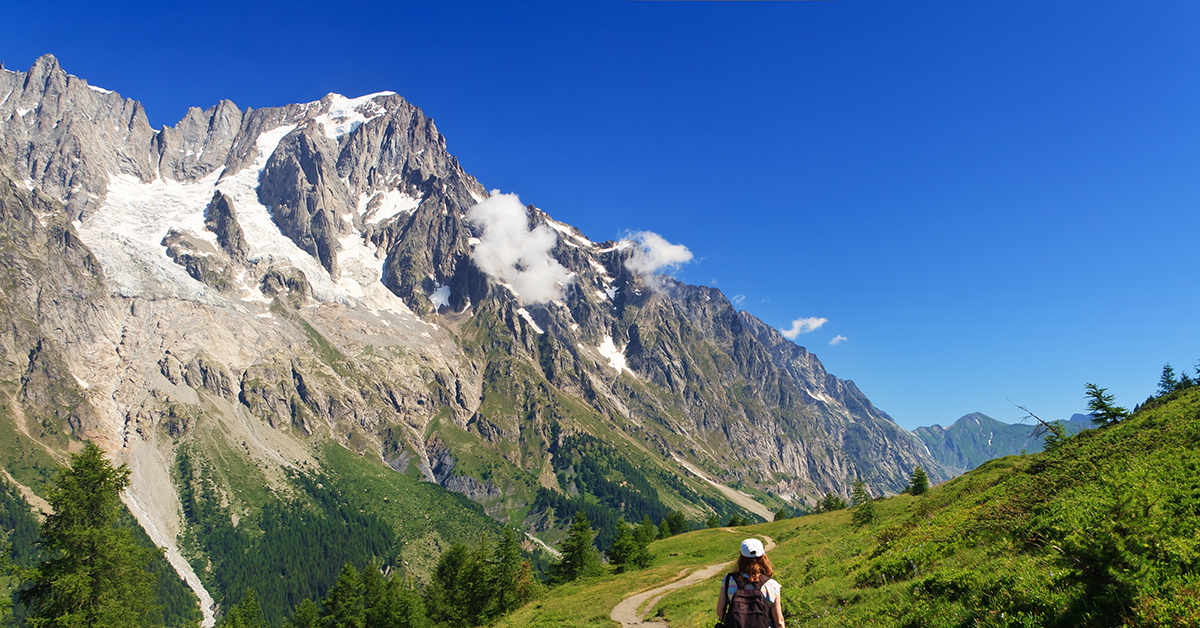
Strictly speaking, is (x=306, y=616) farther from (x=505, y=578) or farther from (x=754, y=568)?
(x=754, y=568)

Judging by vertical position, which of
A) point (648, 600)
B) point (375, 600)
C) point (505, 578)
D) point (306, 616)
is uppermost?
point (648, 600)

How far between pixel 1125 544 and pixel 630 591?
39277mm

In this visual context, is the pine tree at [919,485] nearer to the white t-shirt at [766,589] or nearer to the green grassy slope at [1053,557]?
the green grassy slope at [1053,557]

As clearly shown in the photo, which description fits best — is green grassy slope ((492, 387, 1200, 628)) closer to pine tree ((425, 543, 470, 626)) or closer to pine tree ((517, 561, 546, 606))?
pine tree ((517, 561, 546, 606))

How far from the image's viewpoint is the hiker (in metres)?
9.62

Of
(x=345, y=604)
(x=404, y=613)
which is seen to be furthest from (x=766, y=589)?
(x=345, y=604)

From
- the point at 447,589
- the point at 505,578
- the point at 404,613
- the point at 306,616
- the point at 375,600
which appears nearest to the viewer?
the point at 505,578

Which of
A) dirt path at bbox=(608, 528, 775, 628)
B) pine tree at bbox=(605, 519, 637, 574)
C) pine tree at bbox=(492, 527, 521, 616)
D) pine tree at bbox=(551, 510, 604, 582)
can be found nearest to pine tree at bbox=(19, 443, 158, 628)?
dirt path at bbox=(608, 528, 775, 628)

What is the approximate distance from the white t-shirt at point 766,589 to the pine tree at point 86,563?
30.7 meters

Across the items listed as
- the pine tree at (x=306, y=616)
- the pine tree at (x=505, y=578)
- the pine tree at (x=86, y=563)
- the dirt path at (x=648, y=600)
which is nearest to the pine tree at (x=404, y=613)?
the pine tree at (x=306, y=616)

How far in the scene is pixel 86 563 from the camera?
27.0 metres

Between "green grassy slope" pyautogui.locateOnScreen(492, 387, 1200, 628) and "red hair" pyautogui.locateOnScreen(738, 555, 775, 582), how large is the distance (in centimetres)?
477

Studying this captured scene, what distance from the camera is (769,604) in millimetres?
9797

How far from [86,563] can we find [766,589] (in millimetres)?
36124
